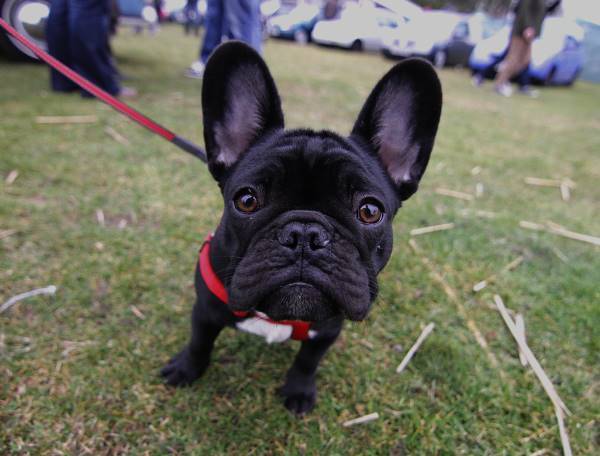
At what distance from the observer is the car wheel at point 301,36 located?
18906 millimetres

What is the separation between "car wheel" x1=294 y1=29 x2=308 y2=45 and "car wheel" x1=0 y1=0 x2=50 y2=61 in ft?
45.2

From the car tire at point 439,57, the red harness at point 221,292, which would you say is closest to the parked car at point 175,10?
the car tire at point 439,57

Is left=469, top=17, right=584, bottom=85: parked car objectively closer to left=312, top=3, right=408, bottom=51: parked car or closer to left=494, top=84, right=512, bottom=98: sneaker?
left=494, top=84, right=512, bottom=98: sneaker

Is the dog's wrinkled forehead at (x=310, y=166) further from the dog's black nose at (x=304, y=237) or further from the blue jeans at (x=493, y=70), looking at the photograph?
the blue jeans at (x=493, y=70)

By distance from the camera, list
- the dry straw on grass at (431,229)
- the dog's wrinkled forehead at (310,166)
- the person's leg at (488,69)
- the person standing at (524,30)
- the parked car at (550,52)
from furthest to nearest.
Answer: the parked car at (550,52) < the person's leg at (488,69) < the person standing at (524,30) < the dry straw on grass at (431,229) < the dog's wrinkled forehead at (310,166)

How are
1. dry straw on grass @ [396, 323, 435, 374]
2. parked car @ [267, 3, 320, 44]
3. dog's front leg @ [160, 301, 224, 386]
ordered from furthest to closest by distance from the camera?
parked car @ [267, 3, 320, 44]
dry straw on grass @ [396, 323, 435, 374]
dog's front leg @ [160, 301, 224, 386]

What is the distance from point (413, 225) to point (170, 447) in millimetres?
2741

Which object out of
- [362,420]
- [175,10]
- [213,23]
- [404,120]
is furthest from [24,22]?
[175,10]

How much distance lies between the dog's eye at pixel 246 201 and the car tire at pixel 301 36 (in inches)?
751

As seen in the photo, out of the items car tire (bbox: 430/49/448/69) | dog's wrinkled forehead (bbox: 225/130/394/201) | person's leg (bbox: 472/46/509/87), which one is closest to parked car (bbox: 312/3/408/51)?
car tire (bbox: 430/49/448/69)

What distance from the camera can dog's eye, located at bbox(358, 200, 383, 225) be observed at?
164cm

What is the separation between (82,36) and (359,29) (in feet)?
49.8

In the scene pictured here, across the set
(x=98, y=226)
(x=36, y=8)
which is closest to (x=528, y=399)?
(x=98, y=226)

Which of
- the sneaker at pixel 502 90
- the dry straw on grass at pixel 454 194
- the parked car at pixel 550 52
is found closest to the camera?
the dry straw on grass at pixel 454 194
